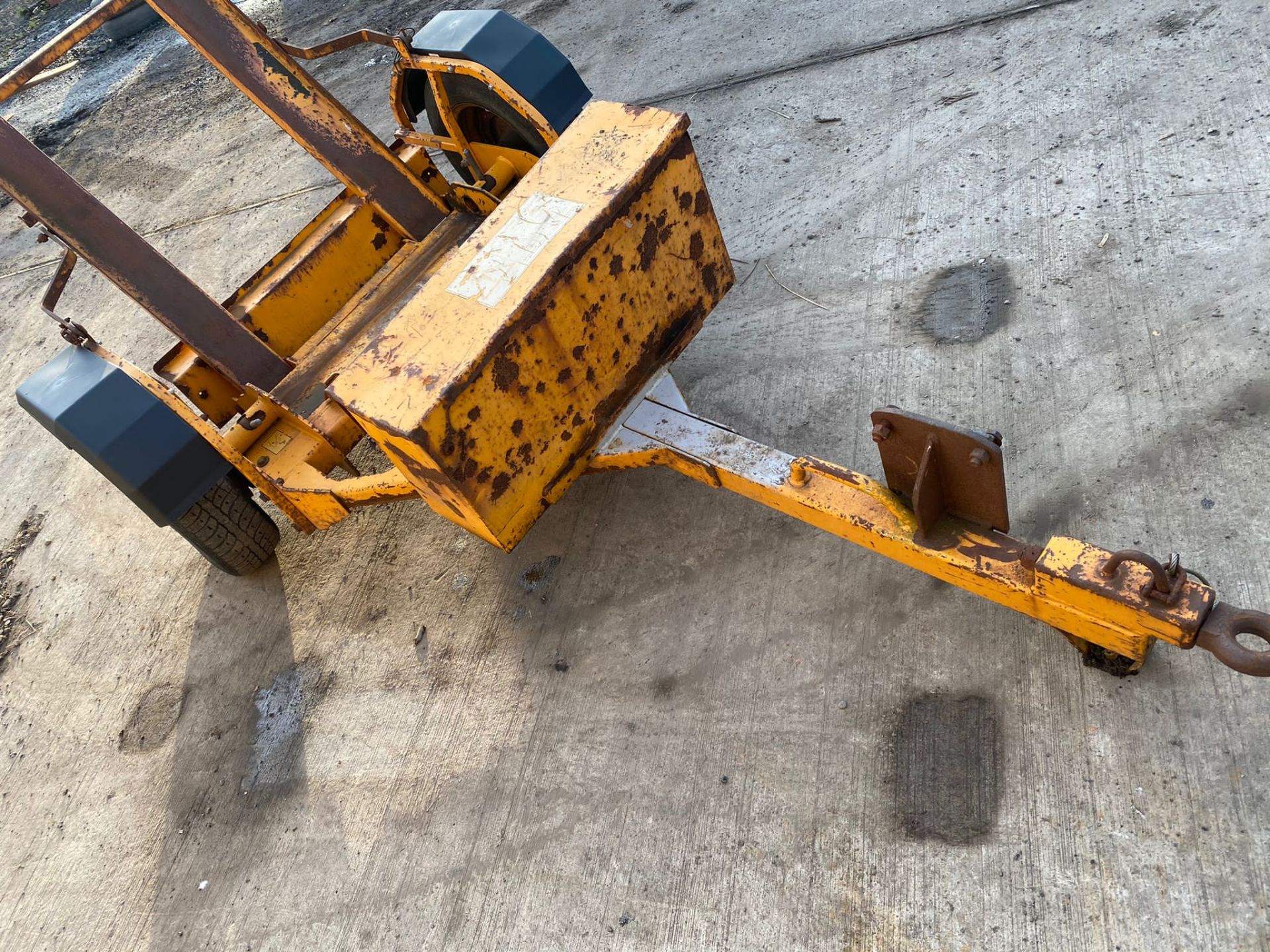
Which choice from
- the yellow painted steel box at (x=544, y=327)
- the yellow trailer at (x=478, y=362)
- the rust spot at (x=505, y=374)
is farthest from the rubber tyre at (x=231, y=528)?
the rust spot at (x=505, y=374)

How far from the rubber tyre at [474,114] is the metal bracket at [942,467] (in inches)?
85.7

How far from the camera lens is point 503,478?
98.8 inches

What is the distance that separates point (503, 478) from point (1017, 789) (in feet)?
5.09

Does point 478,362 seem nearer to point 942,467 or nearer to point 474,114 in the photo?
point 942,467

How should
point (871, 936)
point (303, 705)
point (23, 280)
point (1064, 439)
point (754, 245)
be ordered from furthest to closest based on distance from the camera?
point (23, 280) < point (754, 245) < point (303, 705) < point (1064, 439) < point (871, 936)

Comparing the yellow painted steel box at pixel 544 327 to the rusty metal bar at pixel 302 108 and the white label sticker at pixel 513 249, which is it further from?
the rusty metal bar at pixel 302 108

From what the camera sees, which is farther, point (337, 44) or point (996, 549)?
point (337, 44)

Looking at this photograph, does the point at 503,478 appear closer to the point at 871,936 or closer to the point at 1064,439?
the point at 871,936

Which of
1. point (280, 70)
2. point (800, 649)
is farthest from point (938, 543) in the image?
point (280, 70)

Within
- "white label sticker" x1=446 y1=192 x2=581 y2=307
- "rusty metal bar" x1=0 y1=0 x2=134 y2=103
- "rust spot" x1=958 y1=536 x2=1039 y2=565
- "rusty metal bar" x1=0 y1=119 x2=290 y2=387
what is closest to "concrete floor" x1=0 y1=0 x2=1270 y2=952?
"rust spot" x1=958 y1=536 x2=1039 y2=565

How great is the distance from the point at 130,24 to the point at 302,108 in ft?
22.1

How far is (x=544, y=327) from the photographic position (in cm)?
243

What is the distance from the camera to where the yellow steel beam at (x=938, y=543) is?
193cm

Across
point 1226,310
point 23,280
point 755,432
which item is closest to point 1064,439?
point 1226,310
